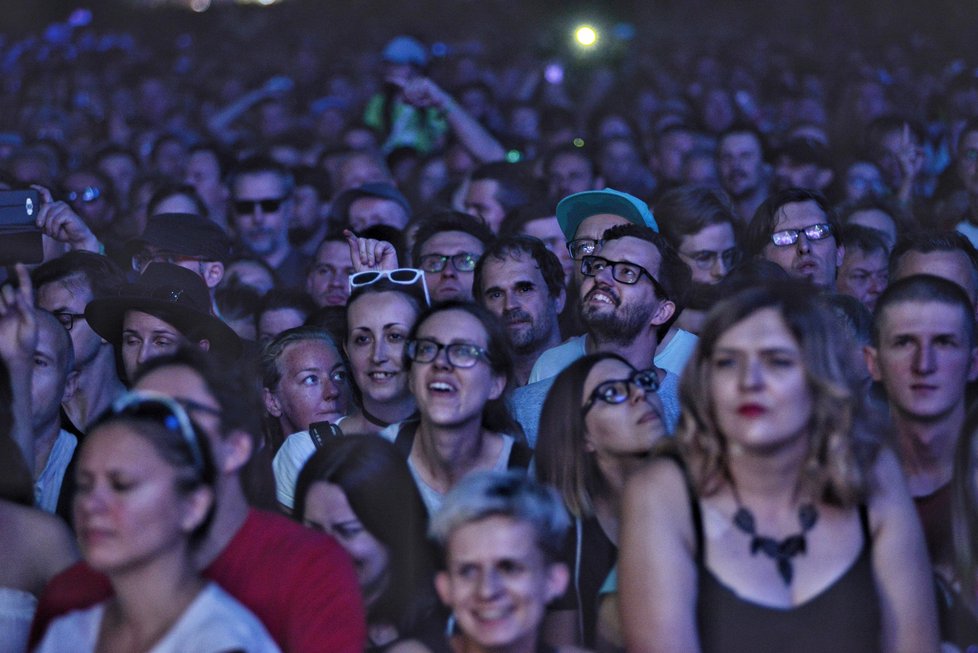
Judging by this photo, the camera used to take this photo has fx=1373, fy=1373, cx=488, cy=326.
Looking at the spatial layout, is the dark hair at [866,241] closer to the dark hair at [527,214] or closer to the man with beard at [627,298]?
the man with beard at [627,298]

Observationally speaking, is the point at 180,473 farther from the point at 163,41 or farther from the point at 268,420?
the point at 163,41

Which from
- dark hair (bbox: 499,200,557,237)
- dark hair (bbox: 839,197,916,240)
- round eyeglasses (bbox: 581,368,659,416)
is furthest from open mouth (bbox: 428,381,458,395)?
dark hair (bbox: 839,197,916,240)

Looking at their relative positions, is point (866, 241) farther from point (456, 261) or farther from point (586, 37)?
point (586, 37)

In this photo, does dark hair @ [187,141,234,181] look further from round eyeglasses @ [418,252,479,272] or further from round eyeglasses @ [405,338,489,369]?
round eyeglasses @ [405,338,489,369]

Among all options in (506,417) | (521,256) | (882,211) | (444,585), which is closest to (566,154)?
(882,211)

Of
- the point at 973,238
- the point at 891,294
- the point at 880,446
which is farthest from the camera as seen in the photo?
the point at 973,238

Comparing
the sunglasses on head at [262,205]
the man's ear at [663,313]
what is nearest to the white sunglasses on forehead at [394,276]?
the man's ear at [663,313]

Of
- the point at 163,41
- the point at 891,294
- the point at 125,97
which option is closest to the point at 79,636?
the point at 891,294

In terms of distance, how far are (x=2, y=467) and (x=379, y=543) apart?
2.99ft

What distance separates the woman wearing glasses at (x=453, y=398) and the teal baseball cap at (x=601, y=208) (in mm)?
1203

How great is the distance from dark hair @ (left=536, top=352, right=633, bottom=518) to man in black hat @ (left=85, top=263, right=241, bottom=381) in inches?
48.1

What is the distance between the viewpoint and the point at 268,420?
15.0ft

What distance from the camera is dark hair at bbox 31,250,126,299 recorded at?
4852mm

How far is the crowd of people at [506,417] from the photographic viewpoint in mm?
2732
